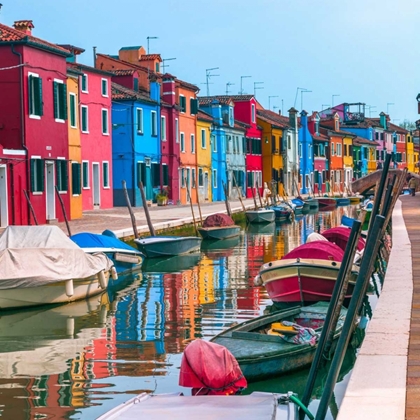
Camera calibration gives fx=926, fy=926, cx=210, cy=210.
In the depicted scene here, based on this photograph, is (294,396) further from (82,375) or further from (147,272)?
(147,272)

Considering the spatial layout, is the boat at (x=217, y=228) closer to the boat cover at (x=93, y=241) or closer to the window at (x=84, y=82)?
the window at (x=84, y=82)

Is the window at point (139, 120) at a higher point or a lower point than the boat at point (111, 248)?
higher

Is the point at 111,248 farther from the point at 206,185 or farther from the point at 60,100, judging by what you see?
the point at 206,185

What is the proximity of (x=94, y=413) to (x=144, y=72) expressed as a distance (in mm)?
41956

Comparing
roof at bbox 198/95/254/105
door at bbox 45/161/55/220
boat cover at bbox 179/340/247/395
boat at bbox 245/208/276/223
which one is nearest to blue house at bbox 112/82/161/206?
boat at bbox 245/208/276/223

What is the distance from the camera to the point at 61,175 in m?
33.2

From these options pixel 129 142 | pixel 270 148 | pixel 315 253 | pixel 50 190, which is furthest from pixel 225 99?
pixel 315 253

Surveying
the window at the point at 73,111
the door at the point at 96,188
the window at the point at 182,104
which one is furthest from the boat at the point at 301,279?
the window at the point at 182,104

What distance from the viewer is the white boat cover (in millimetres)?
16469

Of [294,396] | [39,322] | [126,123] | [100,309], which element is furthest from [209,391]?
[126,123]

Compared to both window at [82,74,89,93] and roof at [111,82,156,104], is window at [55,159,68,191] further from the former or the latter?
roof at [111,82,156,104]

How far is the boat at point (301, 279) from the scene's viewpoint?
1562cm

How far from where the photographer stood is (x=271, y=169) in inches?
2820

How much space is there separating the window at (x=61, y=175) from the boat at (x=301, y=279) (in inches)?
688
